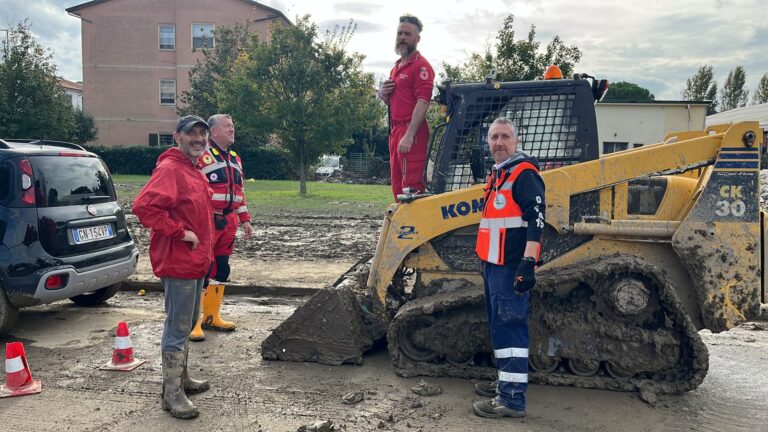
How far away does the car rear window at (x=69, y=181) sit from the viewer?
18.4 feet

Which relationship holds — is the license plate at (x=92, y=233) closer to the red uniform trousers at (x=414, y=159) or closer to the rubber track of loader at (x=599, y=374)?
the red uniform trousers at (x=414, y=159)

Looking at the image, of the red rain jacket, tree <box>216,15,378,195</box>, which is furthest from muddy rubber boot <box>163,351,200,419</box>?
tree <box>216,15,378,195</box>

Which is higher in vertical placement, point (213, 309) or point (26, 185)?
point (26, 185)

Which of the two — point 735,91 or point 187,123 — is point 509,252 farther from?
point 735,91

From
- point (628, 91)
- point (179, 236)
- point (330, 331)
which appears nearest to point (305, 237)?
point (330, 331)

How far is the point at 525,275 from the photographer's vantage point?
12.5ft

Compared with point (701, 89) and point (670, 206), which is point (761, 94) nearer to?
point (701, 89)

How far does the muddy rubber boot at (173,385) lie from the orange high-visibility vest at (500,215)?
7.35ft

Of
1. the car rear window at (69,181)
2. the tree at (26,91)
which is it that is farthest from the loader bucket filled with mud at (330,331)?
the tree at (26,91)

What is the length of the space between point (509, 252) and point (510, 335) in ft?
1.91

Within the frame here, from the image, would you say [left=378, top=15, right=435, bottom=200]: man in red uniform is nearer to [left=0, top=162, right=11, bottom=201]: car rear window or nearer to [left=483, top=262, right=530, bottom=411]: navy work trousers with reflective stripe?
[left=483, top=262, right=530, bottom=411]: navy work trousers with reflective stripe

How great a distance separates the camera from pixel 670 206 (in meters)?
4.68

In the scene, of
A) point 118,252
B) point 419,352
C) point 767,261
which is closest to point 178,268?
point 419,352

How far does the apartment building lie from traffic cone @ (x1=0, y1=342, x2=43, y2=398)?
37534 millimetres
